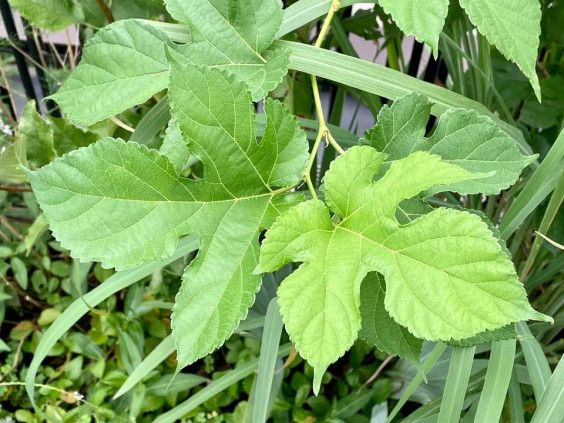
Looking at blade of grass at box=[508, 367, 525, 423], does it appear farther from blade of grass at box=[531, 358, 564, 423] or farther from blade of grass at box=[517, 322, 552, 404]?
blade of grass at box=[531, 358, 564, 423]

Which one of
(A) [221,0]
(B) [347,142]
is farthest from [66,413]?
(A) [221,0]

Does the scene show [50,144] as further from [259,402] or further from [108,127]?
[259,402]

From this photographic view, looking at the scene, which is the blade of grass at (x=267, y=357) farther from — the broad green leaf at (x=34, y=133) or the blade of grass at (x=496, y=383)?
the broad green leaf at (x=34, y=133)

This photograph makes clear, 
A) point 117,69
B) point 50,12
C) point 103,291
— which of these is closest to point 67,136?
point 50,12

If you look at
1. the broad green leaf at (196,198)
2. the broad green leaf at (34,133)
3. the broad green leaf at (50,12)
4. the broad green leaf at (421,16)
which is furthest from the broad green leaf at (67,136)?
the broad green leaf at (421,16)

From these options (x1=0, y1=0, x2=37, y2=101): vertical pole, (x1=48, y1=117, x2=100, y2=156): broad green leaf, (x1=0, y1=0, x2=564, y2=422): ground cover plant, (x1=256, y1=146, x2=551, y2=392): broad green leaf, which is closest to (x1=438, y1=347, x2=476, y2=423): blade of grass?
(x1=0, y1=0, x2=564, y2=422): ground cover plant
